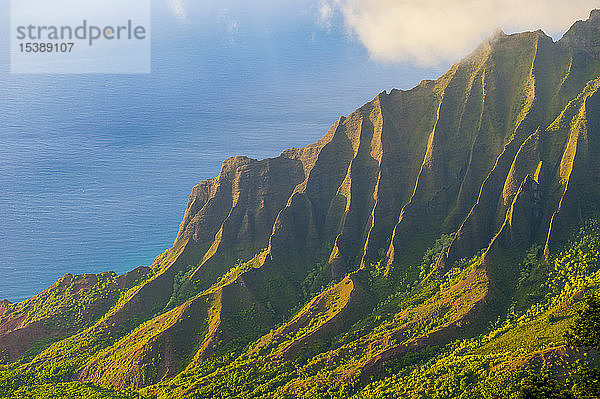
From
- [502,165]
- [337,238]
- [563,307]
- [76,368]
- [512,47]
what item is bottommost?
[76,368]

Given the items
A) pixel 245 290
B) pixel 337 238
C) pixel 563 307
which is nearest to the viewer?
pixel 563 307

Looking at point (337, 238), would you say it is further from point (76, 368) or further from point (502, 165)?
point (76, 368)

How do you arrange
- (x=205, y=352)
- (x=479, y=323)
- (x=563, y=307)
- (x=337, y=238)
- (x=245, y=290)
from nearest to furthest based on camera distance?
(x=563, y=307) → (x=479, y=323) → (x=205, y=352) → (x=245, y=290) → (x=337, y=238)

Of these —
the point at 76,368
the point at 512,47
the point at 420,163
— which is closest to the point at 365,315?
the point at 420,163

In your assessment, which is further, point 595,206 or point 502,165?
point 502,165

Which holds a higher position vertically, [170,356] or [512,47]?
[512,47]

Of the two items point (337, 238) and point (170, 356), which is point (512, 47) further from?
point (170, 356)
